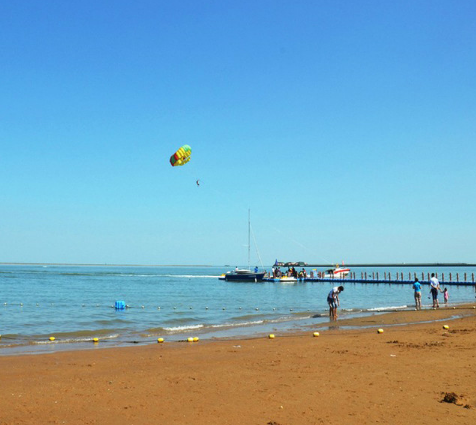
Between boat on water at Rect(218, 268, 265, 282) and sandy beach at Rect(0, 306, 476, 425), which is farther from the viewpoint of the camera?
boat on water at Rect(218, 268, 265, 282)

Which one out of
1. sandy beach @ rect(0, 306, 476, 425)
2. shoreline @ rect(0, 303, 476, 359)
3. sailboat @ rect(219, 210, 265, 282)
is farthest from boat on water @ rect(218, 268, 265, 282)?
sandy beach @ rect(0, 306, 476, 425)

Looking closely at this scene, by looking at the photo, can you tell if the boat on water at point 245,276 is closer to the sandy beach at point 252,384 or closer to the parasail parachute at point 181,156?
the parasail parachute at point 181,156

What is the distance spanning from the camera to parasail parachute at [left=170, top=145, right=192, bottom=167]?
36281mm

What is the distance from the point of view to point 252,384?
9352 millimetres

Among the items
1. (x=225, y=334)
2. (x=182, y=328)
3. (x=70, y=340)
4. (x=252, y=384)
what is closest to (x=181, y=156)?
(x=182, y=328)

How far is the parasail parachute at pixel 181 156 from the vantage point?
1428 inches

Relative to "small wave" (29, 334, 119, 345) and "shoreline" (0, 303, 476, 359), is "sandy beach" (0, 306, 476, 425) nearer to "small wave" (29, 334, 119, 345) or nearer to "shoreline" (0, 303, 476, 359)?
"shoreline" (0, 303, 476, 359)

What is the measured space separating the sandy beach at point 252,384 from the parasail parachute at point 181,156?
74.0 ft

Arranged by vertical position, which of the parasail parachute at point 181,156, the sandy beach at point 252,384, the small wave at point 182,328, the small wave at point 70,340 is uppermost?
the parasail parachute at point 181,156

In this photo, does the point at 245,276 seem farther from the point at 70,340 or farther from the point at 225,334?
the point at 70,340

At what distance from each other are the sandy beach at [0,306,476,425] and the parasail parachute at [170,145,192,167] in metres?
22.6

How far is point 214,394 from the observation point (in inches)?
341

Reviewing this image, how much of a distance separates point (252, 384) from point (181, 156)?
94.1ft

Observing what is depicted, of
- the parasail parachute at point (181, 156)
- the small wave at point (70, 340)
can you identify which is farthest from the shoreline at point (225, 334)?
the parasail parachute at point (181, 156)
